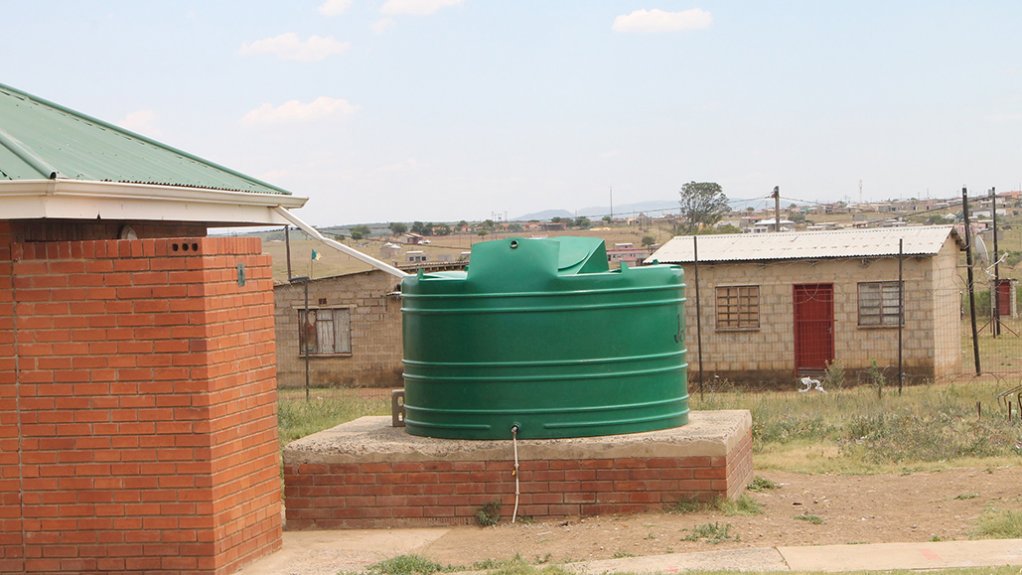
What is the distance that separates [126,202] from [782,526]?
5.00 metres

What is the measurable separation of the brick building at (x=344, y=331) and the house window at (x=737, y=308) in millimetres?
7153

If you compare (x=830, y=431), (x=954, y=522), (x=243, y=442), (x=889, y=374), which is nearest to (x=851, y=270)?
(x=889, y=374)

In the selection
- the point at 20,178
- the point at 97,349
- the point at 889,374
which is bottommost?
the point at 889,374

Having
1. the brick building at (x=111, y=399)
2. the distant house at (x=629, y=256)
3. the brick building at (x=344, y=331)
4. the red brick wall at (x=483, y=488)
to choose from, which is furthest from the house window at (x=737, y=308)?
the brick building at (x=111, y=399)

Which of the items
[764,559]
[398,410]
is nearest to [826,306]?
[398,410]

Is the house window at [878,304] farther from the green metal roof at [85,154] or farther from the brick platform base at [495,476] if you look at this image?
the green metal roof at [85,154]

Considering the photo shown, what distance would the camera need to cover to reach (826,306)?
25.3m

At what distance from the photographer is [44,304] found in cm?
758

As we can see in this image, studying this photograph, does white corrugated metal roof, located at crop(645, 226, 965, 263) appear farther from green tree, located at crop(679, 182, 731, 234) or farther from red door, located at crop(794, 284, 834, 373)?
green tree, located at crop(679, 182, 731, 234)

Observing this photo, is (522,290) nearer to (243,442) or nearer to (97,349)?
(243,442)

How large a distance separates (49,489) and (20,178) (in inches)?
75.8

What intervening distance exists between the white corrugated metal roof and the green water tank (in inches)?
617

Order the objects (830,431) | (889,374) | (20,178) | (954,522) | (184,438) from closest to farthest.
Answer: (20,178)
(184,438)
(954,522)
(830,431)
(889,374)

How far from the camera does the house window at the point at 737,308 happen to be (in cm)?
2575
